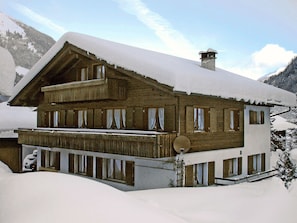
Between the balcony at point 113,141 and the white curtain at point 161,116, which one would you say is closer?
the balcony at point 113,141

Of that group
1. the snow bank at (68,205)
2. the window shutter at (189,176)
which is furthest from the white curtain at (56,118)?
the snow bank at (68,205)

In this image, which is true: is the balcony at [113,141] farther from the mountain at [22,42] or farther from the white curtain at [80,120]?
the mountain at [22,42]

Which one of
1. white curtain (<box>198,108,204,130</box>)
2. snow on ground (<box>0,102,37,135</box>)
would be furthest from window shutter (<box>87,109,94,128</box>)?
snow on ground (<box>0,102,37,135</box>)

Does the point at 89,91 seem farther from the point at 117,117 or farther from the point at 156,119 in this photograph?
the point at 156,119

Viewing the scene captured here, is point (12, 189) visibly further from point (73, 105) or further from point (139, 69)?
point (73, 105)

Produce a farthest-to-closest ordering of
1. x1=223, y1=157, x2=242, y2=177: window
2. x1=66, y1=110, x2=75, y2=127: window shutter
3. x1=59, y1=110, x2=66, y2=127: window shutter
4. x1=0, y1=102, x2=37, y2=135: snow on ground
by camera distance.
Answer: x1=0, y1=102, x2=37, y2=135: snow on ground → x1=59, y1=110, x2=66, y2=127: window shutter → x1=66, y1=110, x2=75, y2=127: window shutter → x1=223, y1=157, x2=242, y2=177: window

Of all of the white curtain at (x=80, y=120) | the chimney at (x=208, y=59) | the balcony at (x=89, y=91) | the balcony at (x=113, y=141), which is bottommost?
the balcony at (x=113, y=141)

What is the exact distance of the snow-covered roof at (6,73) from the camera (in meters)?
39.5

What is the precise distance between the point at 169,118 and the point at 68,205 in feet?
25.9

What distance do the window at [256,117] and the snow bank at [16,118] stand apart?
2126 cm

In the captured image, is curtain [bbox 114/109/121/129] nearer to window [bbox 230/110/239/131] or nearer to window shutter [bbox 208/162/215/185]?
window shutter [bbox 208/162/215/185]

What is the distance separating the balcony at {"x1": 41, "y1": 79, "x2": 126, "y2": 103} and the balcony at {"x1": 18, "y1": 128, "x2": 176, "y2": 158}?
1.82 meters

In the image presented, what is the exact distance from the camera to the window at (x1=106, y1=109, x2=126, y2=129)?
16438mm

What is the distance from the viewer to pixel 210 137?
15.7 metres
